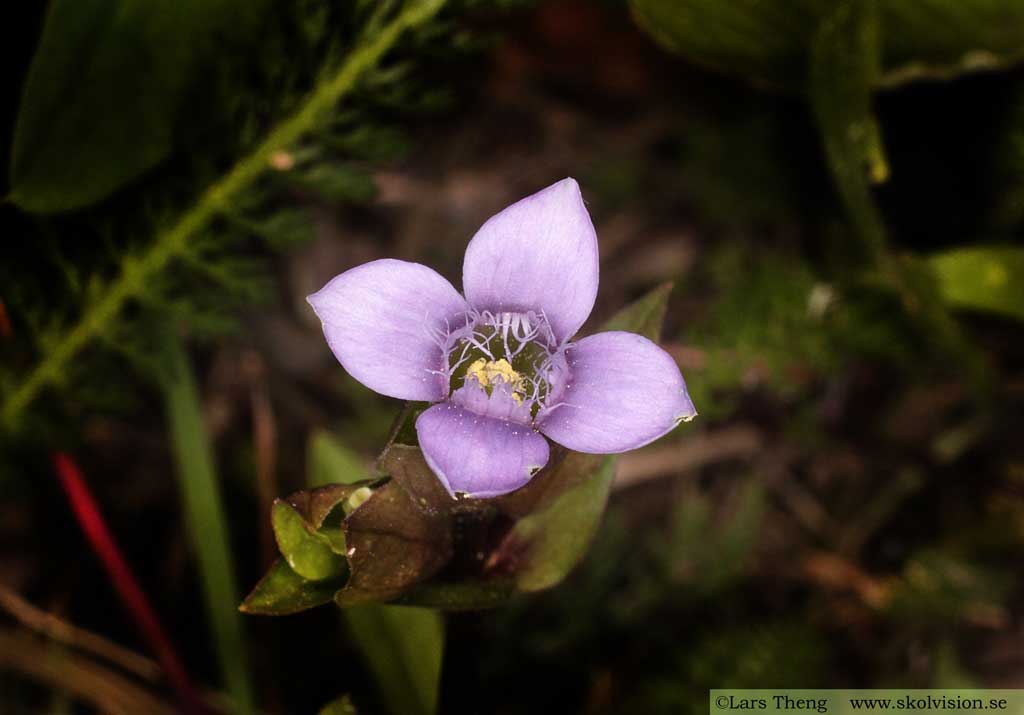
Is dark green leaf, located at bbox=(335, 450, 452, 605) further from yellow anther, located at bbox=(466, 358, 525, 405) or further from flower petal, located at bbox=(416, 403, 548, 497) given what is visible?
yellow anther, located at bbox=(466, 358, 525, 405)

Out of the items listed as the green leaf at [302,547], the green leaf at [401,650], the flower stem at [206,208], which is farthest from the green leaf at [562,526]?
the flower stem at [206,208]

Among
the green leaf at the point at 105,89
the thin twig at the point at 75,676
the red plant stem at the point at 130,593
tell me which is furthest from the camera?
the thin twig at the point at 75,676

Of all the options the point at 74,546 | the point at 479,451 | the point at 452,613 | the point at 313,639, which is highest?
the point at 479,451

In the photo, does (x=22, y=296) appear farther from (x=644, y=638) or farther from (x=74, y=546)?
(x=644, y=638)

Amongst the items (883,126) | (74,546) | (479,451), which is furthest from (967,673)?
(74,546)

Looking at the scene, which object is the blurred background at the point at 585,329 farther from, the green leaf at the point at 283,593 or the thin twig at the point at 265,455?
the green leaf at the point at 283,593

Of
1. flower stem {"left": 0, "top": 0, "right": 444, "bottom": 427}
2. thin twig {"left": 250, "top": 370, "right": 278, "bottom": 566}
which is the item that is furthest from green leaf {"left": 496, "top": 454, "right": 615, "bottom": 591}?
thin twig {"left": 250, "top": 370, "right": 278, "bottom": 566}
